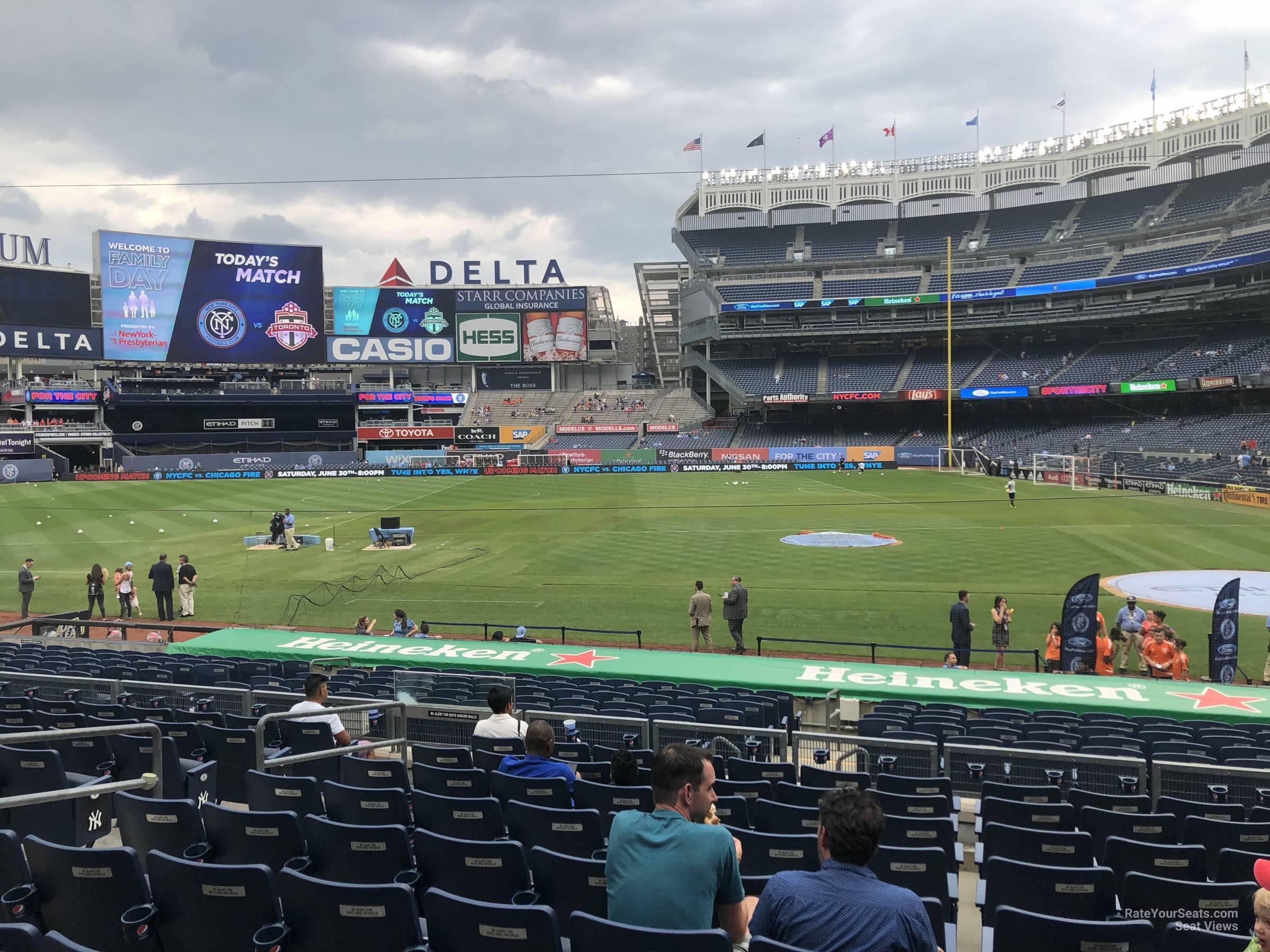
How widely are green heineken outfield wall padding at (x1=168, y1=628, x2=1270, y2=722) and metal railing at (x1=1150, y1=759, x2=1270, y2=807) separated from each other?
4651 mm

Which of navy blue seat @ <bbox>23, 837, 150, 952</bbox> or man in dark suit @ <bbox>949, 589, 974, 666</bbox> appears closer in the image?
navy blue seat @ <bbox>23, 837, 150, 952</bbox>

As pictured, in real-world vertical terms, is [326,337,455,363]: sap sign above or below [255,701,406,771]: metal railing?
above

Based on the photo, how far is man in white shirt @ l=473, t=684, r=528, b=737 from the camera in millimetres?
7730

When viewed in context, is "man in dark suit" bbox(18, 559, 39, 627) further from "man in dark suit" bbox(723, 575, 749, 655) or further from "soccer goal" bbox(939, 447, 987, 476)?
"soccer goal" bbox(939, 447, 987, 476)

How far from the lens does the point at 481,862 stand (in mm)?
4676

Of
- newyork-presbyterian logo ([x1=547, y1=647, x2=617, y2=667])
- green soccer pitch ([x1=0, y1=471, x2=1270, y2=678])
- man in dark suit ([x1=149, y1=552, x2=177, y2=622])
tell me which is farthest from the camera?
green soccer pitch ([x1=0, y1=471, x2=1270, y2=678])

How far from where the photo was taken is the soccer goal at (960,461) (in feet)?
225

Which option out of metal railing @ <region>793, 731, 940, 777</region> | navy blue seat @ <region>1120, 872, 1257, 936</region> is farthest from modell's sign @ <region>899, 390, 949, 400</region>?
navy blue seat @ <region>1120, 872, 1257, 936</region>

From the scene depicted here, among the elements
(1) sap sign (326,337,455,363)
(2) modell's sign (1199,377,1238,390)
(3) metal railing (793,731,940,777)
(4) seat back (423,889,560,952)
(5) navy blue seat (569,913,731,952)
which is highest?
(1) sap sign (326,337,455,363)

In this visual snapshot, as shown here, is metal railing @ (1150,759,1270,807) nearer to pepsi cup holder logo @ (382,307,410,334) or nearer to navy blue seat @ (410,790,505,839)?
navy blue seat @ (410,790,505,839)

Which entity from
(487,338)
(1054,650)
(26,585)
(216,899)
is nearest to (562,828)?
(216,899)

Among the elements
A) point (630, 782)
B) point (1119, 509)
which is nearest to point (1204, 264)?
point (1119, 509)

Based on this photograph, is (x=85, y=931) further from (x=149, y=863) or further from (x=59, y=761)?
(x=59, y=761)

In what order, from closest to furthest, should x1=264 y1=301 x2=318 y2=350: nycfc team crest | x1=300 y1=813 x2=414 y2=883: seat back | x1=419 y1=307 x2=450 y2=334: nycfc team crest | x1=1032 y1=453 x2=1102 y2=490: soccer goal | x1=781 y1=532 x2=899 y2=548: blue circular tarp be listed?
1. x1=300 y1=813 x2=414 y2=883: seat back
2. x1=781 y1=532 x2=899 y2=548: blue circular tarp
3. x1=1032 y1=453 x2=1102 y2=490: soccer goal
4. x1=264 y1=301 x2=318 y2=350: nycfc team crest
5. x1=419 y1=307 x2=450 y2=334: nycfc team crest
